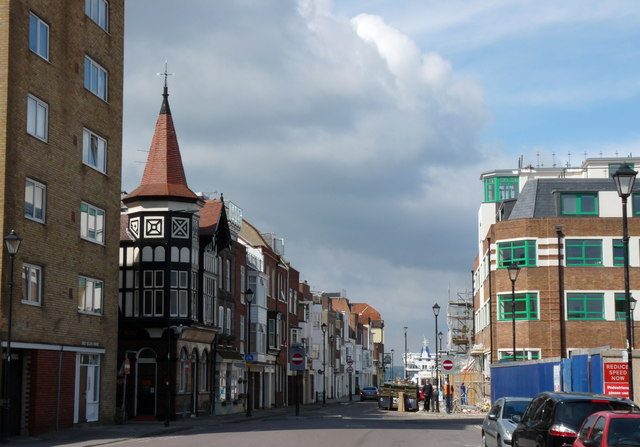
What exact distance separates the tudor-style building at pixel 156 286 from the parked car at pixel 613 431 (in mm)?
31929

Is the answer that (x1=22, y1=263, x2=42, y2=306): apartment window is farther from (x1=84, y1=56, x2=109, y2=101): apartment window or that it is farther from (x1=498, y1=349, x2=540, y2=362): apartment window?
(x1=498, y1=349, x2=540, y2=362): apartment window

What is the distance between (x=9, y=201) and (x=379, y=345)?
16418 centimetres

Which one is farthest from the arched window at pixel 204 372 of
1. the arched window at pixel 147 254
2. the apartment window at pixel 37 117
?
the apartment window at pixel 37 117

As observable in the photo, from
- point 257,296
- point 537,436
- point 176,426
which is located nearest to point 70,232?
point 176,426

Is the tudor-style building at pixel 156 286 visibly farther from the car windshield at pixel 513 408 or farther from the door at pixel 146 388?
the car windshield at pixel 513 408

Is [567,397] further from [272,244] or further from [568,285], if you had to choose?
[272,244]

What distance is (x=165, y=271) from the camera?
45688 mm

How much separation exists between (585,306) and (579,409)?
43757mm

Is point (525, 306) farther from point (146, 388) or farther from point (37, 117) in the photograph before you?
point (37, 117)

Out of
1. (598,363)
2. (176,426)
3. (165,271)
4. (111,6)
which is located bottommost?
(176,426)

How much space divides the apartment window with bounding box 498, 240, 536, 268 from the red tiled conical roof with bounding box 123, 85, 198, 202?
22.8m

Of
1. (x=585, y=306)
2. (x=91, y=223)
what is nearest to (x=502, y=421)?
(x=91, y=223)

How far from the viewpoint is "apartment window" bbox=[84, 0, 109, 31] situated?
38062 millimetres

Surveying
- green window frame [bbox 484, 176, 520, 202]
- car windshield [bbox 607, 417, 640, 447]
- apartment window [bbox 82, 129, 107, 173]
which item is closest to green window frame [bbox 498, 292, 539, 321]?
green window frame [bbox 484, 176, 520, 202]
